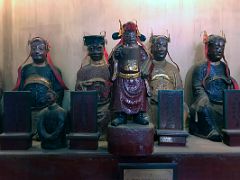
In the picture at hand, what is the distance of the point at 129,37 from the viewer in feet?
8.20

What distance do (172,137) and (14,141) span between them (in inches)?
45.7

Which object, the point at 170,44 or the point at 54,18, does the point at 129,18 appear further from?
the point at 54,18

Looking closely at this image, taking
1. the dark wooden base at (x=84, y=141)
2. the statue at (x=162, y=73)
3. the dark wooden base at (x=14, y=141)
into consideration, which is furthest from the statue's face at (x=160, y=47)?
the dark wooden base at (x=14, y=141)

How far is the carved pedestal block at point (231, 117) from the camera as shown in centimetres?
259

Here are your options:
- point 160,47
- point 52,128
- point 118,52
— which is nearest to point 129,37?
Result: point 118,52

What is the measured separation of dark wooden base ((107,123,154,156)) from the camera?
7.61 feet

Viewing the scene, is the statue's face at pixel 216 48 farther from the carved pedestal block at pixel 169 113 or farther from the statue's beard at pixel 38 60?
the statue's beard at pixel 38 60

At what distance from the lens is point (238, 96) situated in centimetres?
266

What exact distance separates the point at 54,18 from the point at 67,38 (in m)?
0.24

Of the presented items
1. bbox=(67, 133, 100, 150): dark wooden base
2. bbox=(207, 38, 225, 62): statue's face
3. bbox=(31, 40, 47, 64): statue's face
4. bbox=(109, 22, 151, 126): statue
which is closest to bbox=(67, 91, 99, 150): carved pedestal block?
bbox=(67, 133, 100, 150): dark wooden base

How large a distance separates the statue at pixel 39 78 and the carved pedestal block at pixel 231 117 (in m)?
1.45

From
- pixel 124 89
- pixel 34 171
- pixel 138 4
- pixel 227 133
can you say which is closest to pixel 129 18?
pixel 138 4

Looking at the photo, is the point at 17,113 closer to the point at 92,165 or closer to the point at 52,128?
the point at 52,128

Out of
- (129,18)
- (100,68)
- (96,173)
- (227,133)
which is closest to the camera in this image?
(96,173)
